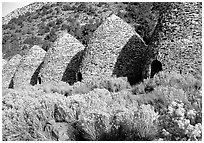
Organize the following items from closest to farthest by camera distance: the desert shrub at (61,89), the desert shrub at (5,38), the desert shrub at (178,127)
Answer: the desert shrub at (178,127) < the desert shrub at (61,89) < the desert shrub at (5,38)

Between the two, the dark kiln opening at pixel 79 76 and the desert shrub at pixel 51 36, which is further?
the desert shrub at pixel 51 36

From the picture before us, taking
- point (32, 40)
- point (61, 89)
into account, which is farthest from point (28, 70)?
point (32, 40)

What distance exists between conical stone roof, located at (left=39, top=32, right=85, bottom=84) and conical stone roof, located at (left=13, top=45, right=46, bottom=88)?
2266 mm

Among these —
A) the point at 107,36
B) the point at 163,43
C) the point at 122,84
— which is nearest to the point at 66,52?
the point at 107,36

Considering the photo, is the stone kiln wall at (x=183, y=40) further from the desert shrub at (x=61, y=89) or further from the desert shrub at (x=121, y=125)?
the desert shrub at (x=121, y=125)

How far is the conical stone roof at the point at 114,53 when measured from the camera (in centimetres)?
1403

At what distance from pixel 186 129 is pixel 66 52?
40.9 ft

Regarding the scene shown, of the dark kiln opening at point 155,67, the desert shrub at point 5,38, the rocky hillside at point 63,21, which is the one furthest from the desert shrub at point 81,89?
the desert shrub at point 5,38

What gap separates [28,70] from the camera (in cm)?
1975

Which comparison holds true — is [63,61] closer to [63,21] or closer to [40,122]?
[40,122]

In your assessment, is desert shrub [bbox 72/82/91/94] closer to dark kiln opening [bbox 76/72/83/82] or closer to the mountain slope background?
the mountain slope background

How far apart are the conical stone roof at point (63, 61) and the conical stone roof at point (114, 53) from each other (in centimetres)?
227

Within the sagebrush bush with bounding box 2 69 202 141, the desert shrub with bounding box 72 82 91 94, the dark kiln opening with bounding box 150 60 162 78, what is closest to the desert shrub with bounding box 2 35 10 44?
the desert shrub with bounding box 72 82 91 94

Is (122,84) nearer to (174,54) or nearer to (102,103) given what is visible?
(174,54)
